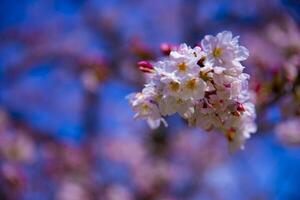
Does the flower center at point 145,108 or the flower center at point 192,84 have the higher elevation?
the flower center at point 145,108

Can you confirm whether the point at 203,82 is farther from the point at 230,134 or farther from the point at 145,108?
the point at 230,134

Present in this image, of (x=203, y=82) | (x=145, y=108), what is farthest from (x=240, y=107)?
(x=145, y=108)

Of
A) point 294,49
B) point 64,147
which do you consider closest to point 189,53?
point 294,49

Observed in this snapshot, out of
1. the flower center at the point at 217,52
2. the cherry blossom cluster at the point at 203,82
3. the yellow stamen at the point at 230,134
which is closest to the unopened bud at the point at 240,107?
the cherry blossom cluster at the point at 203,82

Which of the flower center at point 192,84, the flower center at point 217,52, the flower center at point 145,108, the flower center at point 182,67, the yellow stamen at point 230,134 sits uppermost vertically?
the yellow stamen at point 230,134

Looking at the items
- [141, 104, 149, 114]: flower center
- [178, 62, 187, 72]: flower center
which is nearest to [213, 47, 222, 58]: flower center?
[178, 62, 187, 72]: flower center

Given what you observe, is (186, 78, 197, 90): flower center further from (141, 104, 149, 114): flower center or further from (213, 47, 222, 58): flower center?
(141, 104, 149, 114): flower center

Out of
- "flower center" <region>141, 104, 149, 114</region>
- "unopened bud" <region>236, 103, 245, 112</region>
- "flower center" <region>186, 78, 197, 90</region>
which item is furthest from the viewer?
"flower center" <region>141, 104, 149, 114</region>

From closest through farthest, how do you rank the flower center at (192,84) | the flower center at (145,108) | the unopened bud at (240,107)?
the flower center at (192,84) → the unopened bud at (240,107) → the flower center at (145,108)

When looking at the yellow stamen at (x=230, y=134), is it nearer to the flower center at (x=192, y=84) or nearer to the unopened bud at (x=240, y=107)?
the unopened bud at (x=240, y=107)

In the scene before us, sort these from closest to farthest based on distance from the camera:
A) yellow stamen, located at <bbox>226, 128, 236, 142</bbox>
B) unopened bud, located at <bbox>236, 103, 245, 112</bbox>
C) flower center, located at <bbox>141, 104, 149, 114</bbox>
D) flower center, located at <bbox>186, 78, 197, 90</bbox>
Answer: flower center, located at <bbox>186, 78, 197, 90</bbox>, unopened bud, located at <bbox>236, 103, 245, 112</bbox>, flower center, located at <bbox>141, 104, 149, 114</bbox>, yellow stamen, located at <bbox>226, 128, 236, 142</bbox>
